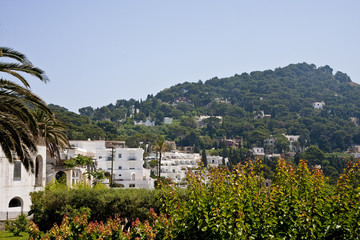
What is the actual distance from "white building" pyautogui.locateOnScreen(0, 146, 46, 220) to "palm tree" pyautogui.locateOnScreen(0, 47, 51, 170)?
561 inches

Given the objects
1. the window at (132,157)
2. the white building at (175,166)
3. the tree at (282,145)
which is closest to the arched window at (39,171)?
the window at (132,157)

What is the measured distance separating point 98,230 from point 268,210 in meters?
4.97

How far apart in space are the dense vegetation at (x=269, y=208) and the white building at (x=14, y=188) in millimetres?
19310

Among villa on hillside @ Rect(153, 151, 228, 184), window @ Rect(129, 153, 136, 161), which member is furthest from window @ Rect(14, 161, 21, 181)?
villa on hillside @ Rect(153, 151, 228, 184)

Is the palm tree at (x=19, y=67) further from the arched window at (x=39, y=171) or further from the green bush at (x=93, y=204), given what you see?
the arched window at (x=39, y=171)

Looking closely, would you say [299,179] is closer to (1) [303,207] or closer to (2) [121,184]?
(1) [303,207]

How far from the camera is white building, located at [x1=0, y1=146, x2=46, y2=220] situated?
30.6 metres

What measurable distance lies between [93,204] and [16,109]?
16299 mm

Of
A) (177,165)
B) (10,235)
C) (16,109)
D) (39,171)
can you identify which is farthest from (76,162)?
(177,165)

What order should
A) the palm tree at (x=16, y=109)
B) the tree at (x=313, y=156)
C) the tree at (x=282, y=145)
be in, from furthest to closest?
the tree at (x=282, y=145)
the tree at (x=313, y=156)
the palm tree at (x=16, y=109)

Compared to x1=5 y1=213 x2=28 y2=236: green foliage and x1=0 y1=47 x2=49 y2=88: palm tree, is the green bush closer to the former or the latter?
x1=5 y1=213 x2=28 y2=236: green foliage

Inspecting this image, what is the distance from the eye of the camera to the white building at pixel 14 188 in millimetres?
30594

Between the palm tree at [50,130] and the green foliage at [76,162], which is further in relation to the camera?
the green foliage at [76,162]

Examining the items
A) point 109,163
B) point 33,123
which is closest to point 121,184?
point 109,163
